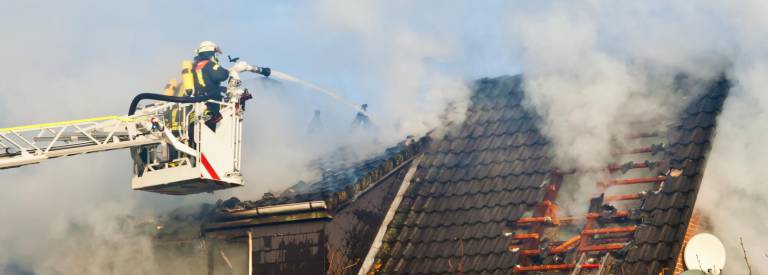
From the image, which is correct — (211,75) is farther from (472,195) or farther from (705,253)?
(705,253)

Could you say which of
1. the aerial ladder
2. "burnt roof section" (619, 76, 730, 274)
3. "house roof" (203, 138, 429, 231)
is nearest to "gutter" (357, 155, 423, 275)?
"house roof" (203, 138, 429, 231)

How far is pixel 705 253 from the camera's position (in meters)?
14.0

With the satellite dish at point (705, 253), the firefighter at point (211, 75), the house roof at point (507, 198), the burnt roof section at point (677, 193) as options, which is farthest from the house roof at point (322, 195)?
the satellite dish at point (705, 253)

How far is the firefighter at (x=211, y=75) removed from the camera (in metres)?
17.2

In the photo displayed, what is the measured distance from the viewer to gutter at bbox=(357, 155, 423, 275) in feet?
54.5

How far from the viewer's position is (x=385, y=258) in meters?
16.6

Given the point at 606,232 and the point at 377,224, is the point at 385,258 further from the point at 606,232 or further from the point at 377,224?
the point at 606,232

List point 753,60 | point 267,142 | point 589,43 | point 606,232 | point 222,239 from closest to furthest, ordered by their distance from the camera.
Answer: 1. point 606,232
2. point 753,60
3. point 222,239
4. point 589,43
5. point 267,142

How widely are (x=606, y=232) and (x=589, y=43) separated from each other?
4.37 metres

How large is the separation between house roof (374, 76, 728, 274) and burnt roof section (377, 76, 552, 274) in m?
0.02

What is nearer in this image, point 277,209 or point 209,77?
point 277,209

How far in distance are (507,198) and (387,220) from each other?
188cm

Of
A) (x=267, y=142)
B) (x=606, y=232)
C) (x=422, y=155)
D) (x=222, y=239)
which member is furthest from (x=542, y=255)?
(x=267, y=142)

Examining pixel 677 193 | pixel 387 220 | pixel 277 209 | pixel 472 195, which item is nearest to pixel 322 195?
pixel 277 209
